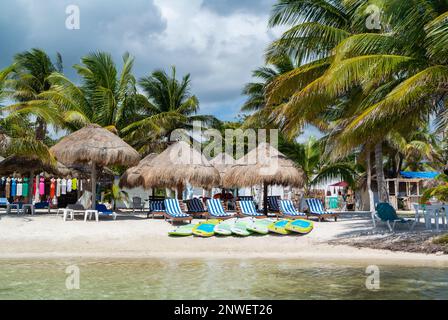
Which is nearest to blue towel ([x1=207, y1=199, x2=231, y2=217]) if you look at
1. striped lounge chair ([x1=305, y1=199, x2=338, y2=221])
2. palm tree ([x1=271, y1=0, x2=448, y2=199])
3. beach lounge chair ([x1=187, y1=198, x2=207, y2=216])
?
beach lounge chair ([x1=187, y1=198, x2=207, y2=216])

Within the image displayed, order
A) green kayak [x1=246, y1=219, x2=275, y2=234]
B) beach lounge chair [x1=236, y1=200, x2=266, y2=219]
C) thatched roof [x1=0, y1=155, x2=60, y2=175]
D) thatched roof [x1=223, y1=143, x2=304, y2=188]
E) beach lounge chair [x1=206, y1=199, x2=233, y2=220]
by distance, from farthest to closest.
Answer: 1. thatched roof [x1=0, y1=155, x2=60, y2=175]
2. thatched roof [x1=223, y1=143, x2=304, y2=188]
3. beach lounge chair [x1=236, y1=200, x2=266, y2=219]
4. beach lounge chair [x1=206, y1=199, x2=233, y2=220]
5. green kayak [x1=246, y1=219, x2=275, y2=234]

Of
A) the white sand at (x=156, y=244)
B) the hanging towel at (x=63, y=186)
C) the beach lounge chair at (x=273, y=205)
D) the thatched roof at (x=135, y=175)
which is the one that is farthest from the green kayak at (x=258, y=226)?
the hanging towel at (x=63, y=186)

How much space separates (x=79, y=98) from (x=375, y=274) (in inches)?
593

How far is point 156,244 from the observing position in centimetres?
1206

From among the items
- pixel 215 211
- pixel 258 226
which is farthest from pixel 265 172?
pixel 258 226

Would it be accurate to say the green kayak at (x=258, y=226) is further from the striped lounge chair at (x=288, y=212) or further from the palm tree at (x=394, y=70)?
the palm tree at (x=394, y=70)

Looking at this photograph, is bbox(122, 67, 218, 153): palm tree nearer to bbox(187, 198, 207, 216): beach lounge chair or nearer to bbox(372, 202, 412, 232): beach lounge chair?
bbox(187, 198, 207, 216): beach lounge chair

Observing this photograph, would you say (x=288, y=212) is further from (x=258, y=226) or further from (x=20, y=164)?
(x=20, y=164)

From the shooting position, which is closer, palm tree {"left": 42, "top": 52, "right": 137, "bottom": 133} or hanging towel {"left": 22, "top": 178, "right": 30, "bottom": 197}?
palm tree {"left": 42, "top": 52, "right": 137, "bottom": 133}

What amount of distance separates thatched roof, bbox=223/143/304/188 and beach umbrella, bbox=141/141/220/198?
814 mm

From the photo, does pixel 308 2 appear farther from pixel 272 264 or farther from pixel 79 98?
pixel 79 98

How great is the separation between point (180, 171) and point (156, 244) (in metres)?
4.33

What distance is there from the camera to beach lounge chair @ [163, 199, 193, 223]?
14172mm

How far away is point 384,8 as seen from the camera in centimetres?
1030
